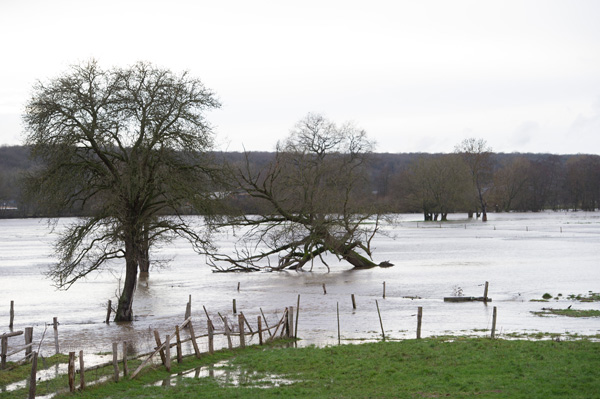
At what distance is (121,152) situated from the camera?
114 feet

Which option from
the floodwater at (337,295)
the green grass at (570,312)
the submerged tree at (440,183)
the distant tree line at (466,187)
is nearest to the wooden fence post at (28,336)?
the floodwater at (337,295)

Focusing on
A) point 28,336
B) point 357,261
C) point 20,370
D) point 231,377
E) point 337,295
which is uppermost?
point 28,336

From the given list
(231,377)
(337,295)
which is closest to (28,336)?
(231,377)

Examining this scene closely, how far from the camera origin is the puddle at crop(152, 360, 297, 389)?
19141mm

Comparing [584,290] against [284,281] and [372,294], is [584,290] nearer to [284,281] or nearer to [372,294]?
[372,294]

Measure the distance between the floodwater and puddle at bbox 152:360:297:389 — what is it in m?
5.46

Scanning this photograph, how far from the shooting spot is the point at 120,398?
703 inches

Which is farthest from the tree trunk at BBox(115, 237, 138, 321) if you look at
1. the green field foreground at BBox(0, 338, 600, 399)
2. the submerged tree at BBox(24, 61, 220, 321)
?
the green field foreground at BBox(0, 338, 600, 399)

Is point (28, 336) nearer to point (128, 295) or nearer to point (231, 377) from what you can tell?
point (231, 377)

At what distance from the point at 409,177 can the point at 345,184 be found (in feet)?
282

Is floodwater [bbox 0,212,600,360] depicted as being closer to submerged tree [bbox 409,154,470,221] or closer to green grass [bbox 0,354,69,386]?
green grass [bbox 0,354,69,386]

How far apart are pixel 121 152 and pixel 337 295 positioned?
16335 mm

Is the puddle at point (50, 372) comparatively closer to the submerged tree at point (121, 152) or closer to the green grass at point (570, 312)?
the submerged tree at point (121, 152)

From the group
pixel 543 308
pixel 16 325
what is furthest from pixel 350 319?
pixel 16 325
